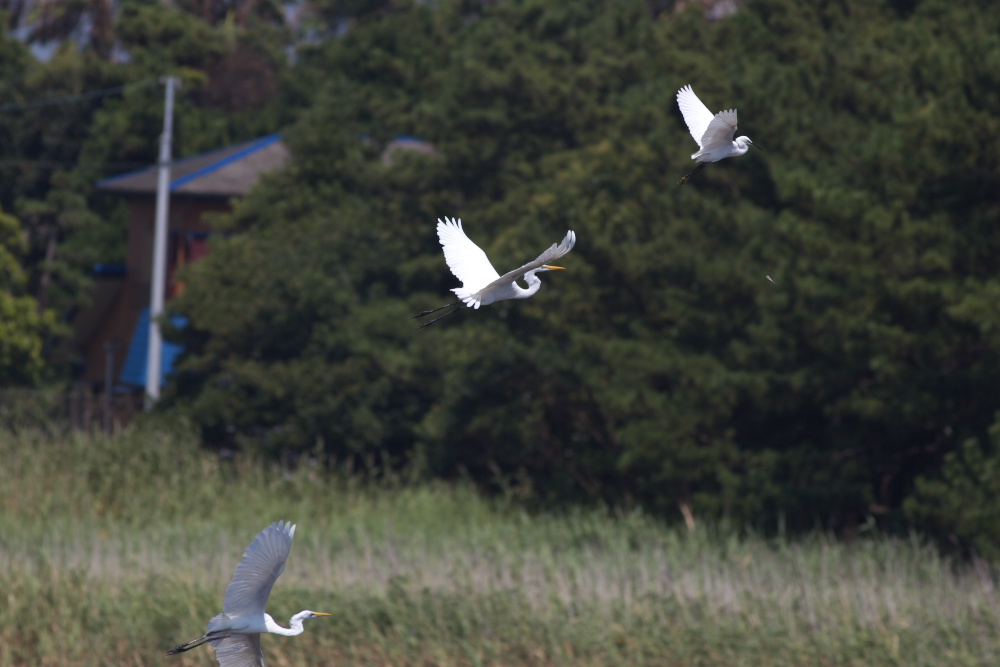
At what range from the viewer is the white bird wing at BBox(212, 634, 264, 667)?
4.07 metres

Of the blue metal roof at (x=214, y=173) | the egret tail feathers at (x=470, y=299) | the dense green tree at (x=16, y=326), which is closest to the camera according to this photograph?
the egret tail feathers at (x=470, y=299)

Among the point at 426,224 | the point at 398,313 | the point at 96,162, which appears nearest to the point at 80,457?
the point at 398,313

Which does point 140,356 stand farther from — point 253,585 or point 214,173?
point 253,585

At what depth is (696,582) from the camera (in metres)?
11.3

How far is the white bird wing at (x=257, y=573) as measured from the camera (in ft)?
12.6

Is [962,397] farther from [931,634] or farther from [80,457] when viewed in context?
[80,457]

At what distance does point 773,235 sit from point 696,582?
220 inches

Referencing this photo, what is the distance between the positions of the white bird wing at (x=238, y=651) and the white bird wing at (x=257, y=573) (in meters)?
0.24

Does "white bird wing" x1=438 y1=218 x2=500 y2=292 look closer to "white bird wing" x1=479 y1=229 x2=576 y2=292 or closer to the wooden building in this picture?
"white bird wing" x1=479 y1=229 x2=576 y2=292

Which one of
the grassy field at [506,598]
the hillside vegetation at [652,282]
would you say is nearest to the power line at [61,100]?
the hillside vegetation at [652,282]

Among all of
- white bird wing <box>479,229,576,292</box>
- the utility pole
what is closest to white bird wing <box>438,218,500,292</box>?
white bird wing <box>479,229,576,292</box>

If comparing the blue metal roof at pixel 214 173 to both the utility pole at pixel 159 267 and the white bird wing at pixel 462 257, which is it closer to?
the utility pole at pixel 159 267

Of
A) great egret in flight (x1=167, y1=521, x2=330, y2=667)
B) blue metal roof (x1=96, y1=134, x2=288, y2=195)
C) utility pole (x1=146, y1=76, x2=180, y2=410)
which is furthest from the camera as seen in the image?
blue metal roof (x1=96, y1=134, x2=288, y2=195)

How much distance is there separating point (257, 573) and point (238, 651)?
359 millimetres
